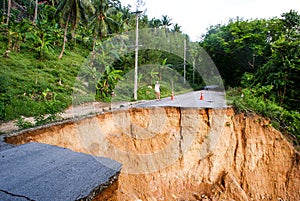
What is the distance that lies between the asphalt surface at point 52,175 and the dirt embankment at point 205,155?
15.4 ft

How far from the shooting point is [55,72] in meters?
13.5

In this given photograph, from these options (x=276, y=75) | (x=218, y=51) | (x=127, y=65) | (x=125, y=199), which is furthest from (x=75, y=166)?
(x=218, y=51)

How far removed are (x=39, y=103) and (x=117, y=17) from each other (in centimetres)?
1493

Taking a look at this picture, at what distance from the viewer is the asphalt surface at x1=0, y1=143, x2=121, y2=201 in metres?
1.13

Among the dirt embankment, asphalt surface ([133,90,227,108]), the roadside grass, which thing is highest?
asphalt surface ([133,90,227,108])

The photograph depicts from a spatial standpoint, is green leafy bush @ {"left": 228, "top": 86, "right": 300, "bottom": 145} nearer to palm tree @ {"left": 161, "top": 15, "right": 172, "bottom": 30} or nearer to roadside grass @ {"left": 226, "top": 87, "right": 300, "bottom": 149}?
roadside grass @ {"left": 226, "top": 87, "right": 300, "bottom": 149}

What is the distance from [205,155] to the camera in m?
6.68

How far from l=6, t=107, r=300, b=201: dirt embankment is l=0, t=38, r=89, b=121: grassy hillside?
130 inches

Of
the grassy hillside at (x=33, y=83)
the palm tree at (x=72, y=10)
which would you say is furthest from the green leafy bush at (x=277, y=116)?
the palm tree at (x=72, y=10)

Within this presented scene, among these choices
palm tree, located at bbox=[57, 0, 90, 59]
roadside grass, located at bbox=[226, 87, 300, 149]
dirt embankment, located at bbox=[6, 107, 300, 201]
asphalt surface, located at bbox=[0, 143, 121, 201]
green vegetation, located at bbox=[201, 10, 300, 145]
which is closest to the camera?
asphalt surface, located at bbox=[0, 143, 121, 201]

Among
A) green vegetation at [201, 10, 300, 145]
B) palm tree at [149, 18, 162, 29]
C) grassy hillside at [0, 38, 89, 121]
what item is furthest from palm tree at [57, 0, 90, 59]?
palm tree at [149, 18, 162, 29]

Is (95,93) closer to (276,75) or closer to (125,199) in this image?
(125,199)

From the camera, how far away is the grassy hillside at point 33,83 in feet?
26.6

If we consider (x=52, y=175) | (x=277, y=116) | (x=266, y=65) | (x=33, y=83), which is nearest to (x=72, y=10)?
(x=33, y=83)
